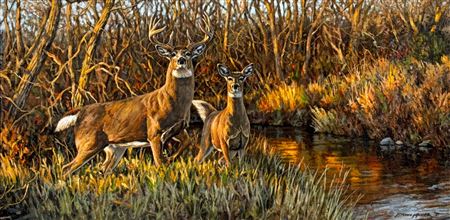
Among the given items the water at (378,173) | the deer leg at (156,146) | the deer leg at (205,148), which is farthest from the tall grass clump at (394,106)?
the deer leg at (156,146)

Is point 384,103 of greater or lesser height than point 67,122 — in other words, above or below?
above

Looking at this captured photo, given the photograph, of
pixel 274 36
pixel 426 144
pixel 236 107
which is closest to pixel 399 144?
pixel 426 144

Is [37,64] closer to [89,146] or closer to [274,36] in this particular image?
[89,146]

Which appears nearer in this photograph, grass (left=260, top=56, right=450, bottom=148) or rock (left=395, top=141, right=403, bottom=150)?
rock (left=395, top=141, right=403, bottom=150)

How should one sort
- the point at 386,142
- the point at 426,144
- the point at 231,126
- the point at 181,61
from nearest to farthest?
Result: the point at 181,61 → the point at 231,126 → the point at 426,144 → the point at 386,142

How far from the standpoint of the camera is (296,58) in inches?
825

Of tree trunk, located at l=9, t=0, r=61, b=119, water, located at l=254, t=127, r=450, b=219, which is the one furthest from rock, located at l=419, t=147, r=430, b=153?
tree trunk, located at l=9, t=0, r=61, b=119

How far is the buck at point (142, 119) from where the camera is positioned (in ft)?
23.9

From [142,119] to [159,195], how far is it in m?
0.67

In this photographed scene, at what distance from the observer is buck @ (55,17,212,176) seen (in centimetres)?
727

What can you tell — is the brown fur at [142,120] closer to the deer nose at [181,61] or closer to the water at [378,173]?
the deer nose at [181,61]

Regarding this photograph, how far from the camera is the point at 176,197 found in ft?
23.5

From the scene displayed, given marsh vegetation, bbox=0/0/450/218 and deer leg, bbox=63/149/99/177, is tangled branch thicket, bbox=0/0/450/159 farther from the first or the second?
deer leg, bbox=63/149/99/177

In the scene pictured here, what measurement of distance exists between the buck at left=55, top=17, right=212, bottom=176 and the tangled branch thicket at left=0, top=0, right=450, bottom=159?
2.72 m
